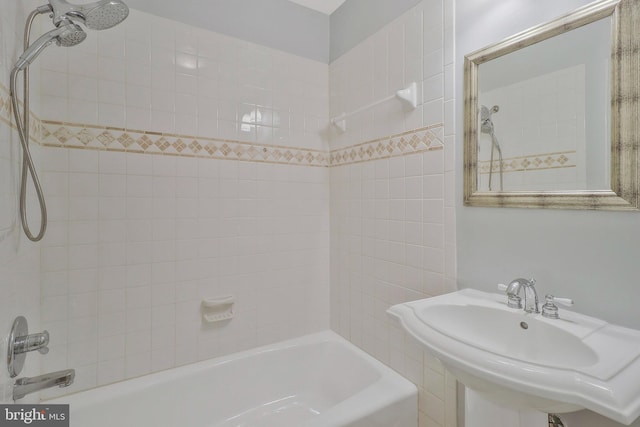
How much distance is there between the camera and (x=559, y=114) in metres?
0.99

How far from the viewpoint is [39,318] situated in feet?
4.21

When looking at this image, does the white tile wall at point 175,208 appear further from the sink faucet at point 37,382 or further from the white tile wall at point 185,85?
the sink faucet at point 37,382

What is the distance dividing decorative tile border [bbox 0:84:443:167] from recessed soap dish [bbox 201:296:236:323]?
790mm

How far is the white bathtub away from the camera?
131 cm

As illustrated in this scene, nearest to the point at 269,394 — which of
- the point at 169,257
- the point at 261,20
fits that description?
the point at 169,257

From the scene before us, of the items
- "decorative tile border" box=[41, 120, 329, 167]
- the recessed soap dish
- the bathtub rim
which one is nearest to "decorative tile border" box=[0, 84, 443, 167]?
"decorative tile border" box=[41, 120, 329, 167]

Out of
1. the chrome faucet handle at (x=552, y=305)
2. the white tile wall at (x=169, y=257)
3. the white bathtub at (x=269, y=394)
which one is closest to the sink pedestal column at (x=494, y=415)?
the chrome faucet handle at (x=552, y=305)

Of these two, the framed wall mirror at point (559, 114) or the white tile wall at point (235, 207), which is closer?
the framed wall mirror at point (559, 114)

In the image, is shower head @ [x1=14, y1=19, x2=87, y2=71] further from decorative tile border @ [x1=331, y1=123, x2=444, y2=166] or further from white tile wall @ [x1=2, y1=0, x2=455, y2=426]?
decorative tile border @ [x1=331, y1=123, x2=444, y2=166]

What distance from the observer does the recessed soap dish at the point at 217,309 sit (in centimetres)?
163

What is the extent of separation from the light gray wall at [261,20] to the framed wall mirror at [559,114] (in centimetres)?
113

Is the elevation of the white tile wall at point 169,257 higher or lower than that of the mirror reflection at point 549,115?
lower

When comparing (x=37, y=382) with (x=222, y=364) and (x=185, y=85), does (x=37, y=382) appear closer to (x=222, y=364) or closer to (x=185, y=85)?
(x=222, y=364)

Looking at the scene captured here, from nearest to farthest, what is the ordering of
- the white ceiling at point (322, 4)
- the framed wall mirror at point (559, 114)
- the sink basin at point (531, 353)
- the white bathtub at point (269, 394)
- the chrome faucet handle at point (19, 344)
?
1. the sink basin at point (531, 353)
2. the framed wall mirror at point (559, 114)
3. the chrome faucet handle at point (19, 344)
4. the white bathtub at point (269, 394)
5. the white ceiling at point (322, 4)
